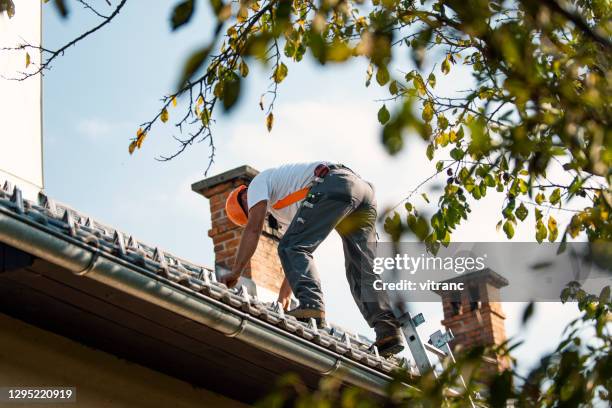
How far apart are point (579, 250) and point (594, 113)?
64 centimetres

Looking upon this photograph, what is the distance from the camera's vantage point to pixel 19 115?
8.41 metres

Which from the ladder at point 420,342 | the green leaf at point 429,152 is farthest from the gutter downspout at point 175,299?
the green leaf at point 429,152

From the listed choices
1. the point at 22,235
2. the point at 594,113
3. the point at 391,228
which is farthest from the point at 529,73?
the point at 22,235

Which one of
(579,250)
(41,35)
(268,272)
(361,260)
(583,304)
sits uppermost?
(41,35)

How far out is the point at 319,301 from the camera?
6039 mm

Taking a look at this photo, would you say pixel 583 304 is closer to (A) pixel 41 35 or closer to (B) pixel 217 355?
(B) pixel 217 355

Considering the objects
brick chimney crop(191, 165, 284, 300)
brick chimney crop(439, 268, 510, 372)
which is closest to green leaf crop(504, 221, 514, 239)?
brick chimney crop(191, 165, 284, 300)

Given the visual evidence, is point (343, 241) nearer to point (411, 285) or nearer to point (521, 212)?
point (521, 212)

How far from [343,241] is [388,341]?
73cm

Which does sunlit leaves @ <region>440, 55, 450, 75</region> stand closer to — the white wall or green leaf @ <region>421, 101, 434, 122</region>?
green leaf @ <region>421, 101, 434, 122</region>

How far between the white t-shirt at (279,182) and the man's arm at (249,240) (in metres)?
0.04

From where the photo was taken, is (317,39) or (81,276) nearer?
(317,39)

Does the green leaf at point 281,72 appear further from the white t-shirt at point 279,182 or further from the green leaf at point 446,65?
the green leaf at point 446,65

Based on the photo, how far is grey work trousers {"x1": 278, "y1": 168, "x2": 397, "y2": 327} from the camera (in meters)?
6.12
